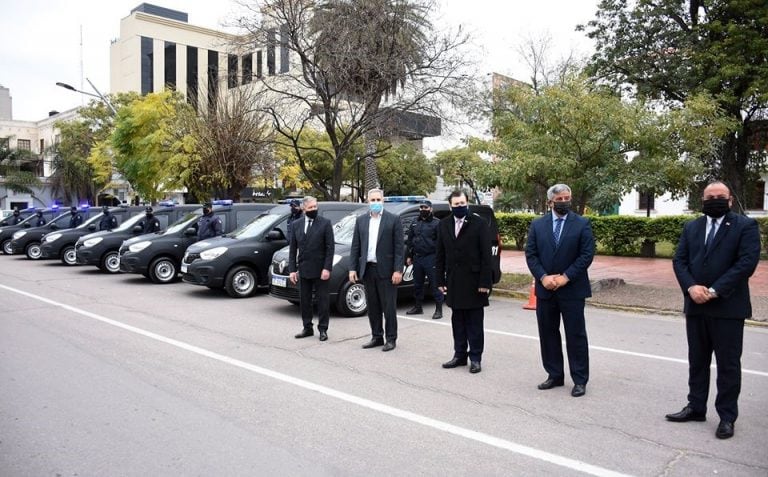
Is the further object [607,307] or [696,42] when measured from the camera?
[696,42]

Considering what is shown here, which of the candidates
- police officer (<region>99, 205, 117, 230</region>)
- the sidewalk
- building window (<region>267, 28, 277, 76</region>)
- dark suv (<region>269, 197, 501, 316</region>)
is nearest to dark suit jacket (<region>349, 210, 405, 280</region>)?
dark suv (<region>269, 197, 501, 316</region>)

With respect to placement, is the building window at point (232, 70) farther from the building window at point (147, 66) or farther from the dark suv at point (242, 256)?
the building window at point (147, 66)

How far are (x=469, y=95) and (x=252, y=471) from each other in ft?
51.0

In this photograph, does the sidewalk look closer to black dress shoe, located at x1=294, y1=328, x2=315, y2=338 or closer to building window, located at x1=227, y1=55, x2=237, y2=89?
black dress shoe, located at x1=294, y1=328, x2=315, y2=338

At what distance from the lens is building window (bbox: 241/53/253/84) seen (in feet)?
67.9

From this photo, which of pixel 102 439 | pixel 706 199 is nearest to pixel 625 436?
pixel 706 199

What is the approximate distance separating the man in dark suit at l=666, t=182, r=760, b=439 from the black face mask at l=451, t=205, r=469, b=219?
222cm

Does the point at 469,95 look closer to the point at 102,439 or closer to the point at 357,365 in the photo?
the point at 357,365

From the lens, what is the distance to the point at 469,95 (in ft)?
59.8

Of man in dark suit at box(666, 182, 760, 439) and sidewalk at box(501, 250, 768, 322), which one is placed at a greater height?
man in dark suit at box(666, 182, 760, 439)

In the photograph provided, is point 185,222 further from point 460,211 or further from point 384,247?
point 460,211

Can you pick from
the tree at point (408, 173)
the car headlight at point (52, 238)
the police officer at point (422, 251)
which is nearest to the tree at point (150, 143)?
the car headlight at point (52, 238)

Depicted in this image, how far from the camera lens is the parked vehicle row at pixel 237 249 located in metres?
10.2

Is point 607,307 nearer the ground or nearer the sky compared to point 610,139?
nearer the ground
